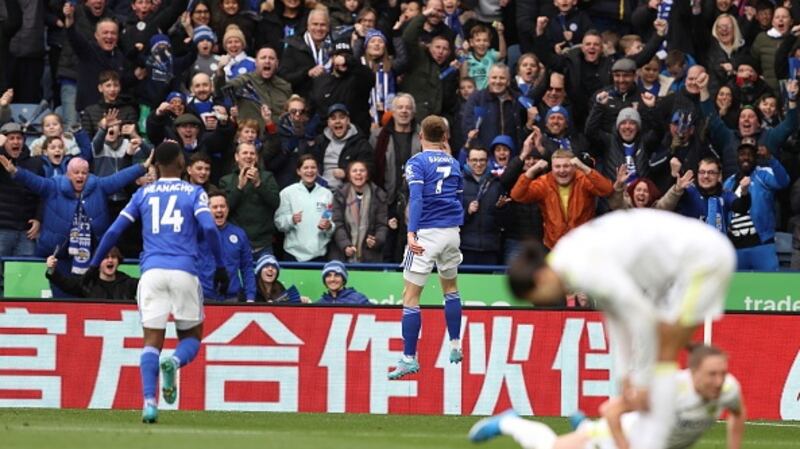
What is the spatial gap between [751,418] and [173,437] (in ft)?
24.1

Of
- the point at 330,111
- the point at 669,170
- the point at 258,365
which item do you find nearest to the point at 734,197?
the point at 669,170

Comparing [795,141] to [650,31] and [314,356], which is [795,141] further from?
[314,356]

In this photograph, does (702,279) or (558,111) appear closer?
(702,279)

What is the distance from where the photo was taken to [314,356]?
19.4 metres

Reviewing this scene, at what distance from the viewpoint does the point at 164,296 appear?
15656 mm

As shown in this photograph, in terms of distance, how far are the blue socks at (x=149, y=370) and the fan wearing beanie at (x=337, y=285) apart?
4.77 meters

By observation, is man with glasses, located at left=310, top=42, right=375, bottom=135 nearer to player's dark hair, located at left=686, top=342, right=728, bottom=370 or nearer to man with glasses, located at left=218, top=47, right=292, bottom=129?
man with glasses, located at left=218, top=47, right=292, bottom=129

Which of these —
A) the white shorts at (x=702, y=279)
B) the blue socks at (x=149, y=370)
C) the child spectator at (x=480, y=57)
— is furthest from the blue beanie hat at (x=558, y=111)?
the white shorts at (x=702, y=279)

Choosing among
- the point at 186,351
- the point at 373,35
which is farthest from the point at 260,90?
the point at 186,351

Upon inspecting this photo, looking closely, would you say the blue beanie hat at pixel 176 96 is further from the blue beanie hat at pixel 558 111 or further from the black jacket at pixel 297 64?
the blue beanie hat at pixel 558 111

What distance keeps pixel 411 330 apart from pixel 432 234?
1.00 metres

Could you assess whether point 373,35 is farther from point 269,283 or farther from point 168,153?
point 168,153

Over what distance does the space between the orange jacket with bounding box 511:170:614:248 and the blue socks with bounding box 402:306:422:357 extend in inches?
132

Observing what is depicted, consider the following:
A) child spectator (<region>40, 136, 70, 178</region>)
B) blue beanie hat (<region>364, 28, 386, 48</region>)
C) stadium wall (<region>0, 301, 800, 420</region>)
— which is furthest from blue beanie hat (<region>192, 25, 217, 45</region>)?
stadium wall (<region>0, 301, 800, 420</region>)
